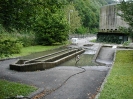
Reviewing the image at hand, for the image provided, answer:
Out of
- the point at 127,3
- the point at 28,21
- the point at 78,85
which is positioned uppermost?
the point at 127,3

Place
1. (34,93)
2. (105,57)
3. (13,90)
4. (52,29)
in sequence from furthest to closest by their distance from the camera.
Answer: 1. (52,29)
2. (105,57)
3. (13,90)
4. (34,93)

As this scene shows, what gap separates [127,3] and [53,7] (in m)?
8.47

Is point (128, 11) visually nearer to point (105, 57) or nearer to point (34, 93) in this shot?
point (105, 57)

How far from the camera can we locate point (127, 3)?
16.8 m

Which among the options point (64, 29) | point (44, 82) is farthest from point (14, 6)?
point (64, 29)

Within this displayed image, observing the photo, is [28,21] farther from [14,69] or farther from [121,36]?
[121,36]

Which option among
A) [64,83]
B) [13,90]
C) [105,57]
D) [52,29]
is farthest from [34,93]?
[52,29]

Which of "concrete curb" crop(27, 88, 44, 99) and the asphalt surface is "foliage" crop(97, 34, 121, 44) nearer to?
the asphalt surface

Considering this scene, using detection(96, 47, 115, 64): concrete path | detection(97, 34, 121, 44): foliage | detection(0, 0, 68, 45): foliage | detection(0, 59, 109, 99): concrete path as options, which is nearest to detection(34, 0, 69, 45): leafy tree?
detection(97, 34, 121, 44): foliage

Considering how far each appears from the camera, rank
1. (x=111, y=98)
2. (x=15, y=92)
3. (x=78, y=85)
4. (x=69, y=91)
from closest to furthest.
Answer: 1. (x=111, y=98)
2. (x=15, y=92)
3. (x=69, y=91)
4. (x=78, y=85)

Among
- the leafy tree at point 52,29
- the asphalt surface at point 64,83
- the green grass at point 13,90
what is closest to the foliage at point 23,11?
the green grass at point 13,90

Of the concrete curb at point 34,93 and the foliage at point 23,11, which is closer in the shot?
the concrete curb at point 34,93

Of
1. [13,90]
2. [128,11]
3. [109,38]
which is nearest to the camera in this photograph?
[13,90]

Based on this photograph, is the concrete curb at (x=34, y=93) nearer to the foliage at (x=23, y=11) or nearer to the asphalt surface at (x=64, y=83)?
the asphalt surface at (x=64, y=83)
